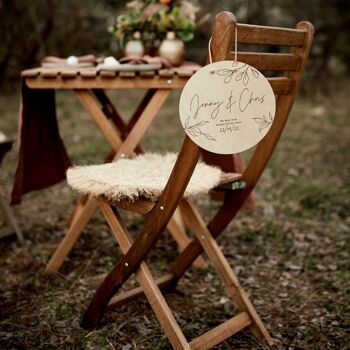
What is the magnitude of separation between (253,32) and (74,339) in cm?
142

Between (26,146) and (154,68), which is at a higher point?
(154,68)

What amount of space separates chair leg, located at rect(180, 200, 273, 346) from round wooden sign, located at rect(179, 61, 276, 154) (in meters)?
0.57

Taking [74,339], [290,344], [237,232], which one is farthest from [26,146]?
[290,344]

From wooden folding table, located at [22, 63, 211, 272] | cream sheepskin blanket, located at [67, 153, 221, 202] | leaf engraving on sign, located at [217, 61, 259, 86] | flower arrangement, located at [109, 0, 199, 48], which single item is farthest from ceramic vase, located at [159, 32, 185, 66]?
leaf engraving on sign, located at [217, 61, 259, 86]

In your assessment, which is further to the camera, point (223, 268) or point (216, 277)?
point (216, 277)

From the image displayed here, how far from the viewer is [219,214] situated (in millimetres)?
2412

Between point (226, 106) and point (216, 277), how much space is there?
143 centimetres

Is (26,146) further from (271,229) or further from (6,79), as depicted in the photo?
(6,79)

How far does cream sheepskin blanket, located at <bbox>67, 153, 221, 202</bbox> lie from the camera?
77.9 inches


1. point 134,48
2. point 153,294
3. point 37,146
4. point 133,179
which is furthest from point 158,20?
point 153,294

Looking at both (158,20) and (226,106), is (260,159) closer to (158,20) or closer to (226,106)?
(226,106)

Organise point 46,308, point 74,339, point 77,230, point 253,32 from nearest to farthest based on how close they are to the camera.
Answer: point 253,32 < point 74,339 < point 46,308 < point 77,230

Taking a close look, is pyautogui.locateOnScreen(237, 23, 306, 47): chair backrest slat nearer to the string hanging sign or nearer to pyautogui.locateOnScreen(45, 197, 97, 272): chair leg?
A: the string hanging sign

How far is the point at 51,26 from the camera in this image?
26.9 feet
